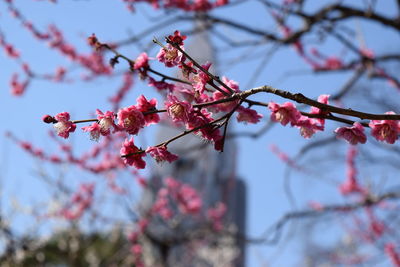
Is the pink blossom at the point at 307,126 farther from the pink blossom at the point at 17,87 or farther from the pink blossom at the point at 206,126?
the pink blossom at the point at 17,87

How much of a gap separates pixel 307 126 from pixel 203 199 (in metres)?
15.7

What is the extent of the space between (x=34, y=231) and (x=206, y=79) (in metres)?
7.19

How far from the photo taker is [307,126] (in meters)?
1.54

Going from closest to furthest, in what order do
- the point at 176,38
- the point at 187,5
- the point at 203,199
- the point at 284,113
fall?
the point at 176,38
the point at 284,113
the point at 187,5
the point at 203,199

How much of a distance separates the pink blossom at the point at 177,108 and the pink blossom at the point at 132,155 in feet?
0.68

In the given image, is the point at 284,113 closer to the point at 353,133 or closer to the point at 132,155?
the point at 353,133

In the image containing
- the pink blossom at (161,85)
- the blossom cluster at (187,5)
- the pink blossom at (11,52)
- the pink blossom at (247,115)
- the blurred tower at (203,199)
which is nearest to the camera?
the pink blossom at (247,115)

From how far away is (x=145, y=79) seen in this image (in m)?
1.91

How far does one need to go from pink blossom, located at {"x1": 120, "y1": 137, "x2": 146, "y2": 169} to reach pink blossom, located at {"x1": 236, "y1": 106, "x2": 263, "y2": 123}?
1.32ft

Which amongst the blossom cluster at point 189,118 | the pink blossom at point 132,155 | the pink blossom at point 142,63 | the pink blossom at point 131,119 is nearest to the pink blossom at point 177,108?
the blossom cluster at point 189,118

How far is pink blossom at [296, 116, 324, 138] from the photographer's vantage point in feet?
5.06

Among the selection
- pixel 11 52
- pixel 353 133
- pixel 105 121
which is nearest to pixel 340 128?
pixel 353 133

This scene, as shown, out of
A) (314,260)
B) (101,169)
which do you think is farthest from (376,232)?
(314,260)

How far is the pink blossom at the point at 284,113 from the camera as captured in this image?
4.79ft
